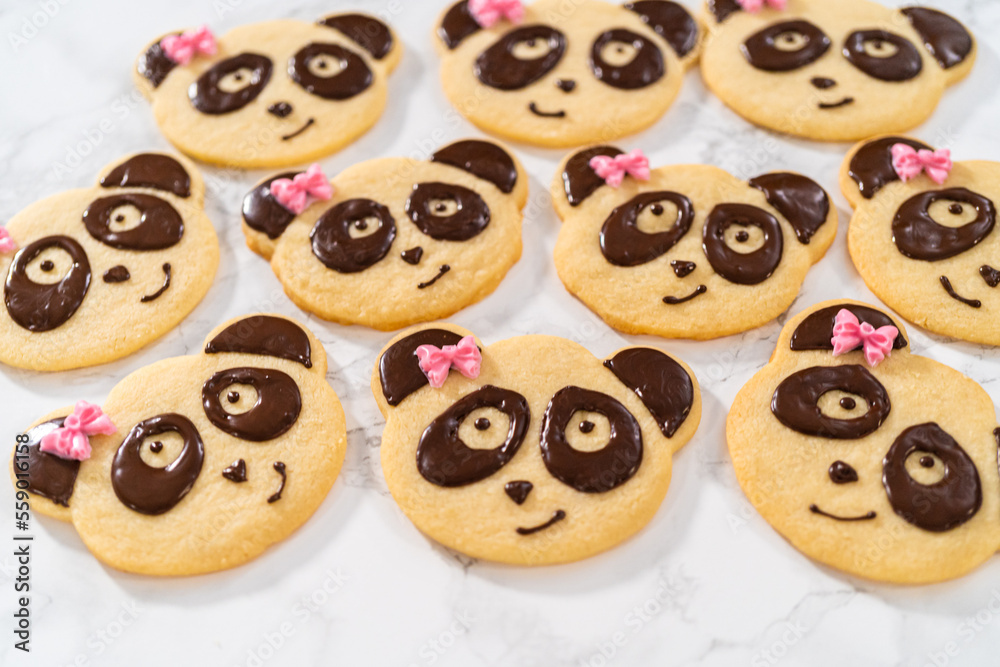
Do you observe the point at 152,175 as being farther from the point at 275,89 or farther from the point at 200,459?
the point at 200,459

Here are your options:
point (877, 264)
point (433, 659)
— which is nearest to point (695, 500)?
point (433, 659)

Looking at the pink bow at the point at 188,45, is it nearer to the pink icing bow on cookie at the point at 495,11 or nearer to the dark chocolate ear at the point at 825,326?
the pink icing bow on cookie at the point at 495,11

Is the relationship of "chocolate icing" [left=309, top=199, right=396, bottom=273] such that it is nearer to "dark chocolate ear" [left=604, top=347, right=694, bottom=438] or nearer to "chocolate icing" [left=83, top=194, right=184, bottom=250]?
"chocolate icing" [left=83, top=194, right=184, bottom=250]

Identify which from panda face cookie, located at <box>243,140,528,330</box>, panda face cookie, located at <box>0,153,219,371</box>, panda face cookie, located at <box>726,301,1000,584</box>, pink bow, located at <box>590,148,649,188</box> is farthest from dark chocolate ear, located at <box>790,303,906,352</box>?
panda face cookie, located at <box>0,153,219,371</box>

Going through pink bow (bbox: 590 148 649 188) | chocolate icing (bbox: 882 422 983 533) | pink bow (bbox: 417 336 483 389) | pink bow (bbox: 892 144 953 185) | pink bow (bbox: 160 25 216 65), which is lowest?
chocolate icing (bbox: 882 422 983 533)

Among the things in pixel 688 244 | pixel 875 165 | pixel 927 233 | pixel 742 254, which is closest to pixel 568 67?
pixel 688 244
